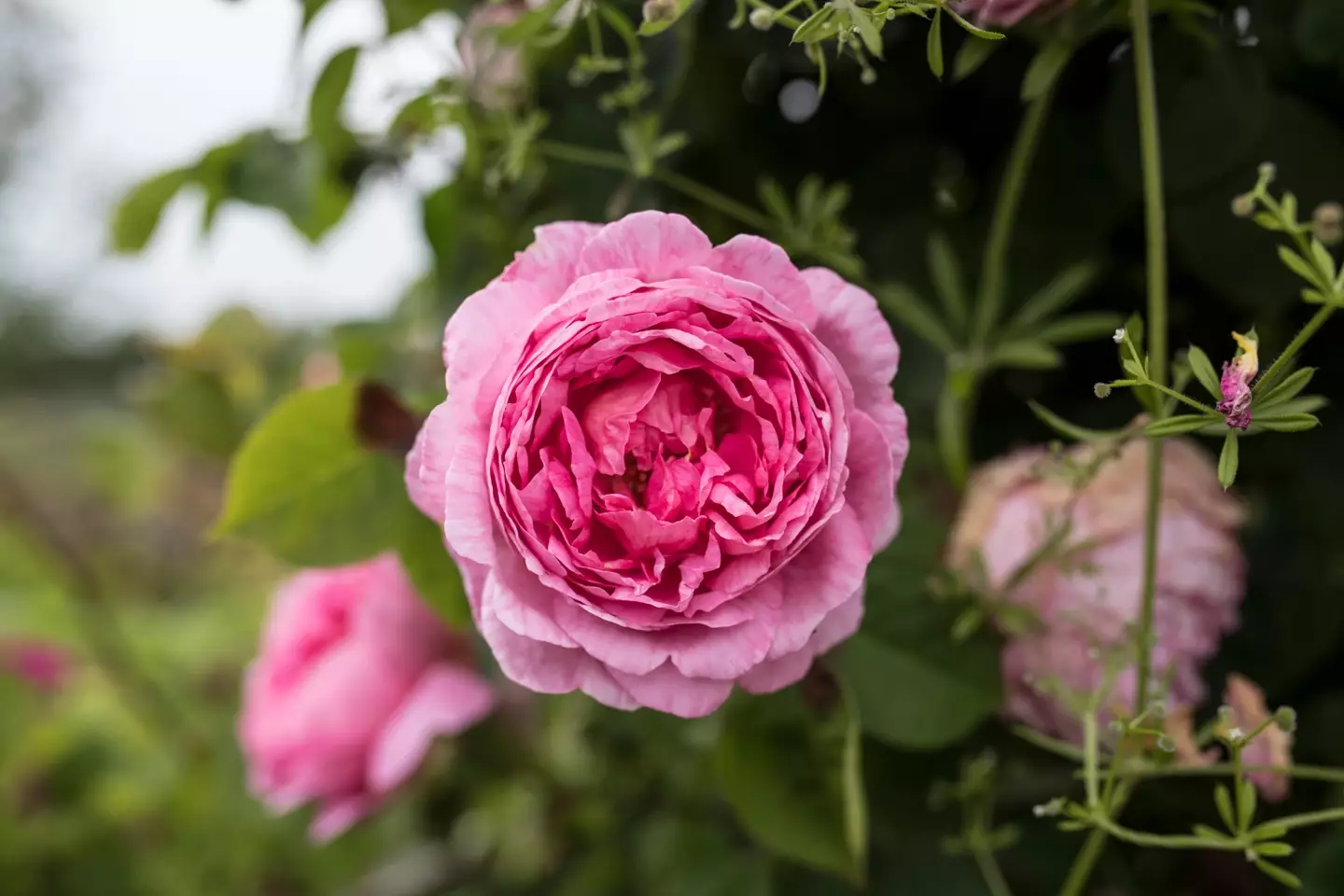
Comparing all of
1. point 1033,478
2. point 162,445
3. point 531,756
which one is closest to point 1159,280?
point 1033,478

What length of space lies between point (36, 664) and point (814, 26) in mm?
894

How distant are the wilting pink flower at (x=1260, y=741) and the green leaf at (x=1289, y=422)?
0.30 ft

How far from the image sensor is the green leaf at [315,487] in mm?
281

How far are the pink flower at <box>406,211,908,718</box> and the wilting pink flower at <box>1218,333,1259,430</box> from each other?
57 mm

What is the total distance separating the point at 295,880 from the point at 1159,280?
803 mm

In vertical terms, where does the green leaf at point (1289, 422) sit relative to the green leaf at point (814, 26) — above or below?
below

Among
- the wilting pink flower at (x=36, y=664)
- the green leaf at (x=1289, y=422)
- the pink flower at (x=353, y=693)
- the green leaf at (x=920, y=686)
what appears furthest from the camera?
the wilting pink flower at (x=36, y=664)

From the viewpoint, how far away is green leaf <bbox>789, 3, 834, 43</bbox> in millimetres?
171

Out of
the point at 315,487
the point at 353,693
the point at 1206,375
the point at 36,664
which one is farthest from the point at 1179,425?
the point at 36,664

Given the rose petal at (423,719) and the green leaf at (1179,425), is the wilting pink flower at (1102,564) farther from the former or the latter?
the rose petal at (423,719)

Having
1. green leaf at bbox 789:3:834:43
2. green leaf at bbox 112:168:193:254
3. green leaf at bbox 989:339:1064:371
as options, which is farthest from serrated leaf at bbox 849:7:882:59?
green leaf at bbox 112:168:193:254

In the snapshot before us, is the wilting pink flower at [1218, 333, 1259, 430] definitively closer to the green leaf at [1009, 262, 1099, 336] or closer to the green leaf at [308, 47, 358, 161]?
the green leaf at [1009, 262, 1099, 336]

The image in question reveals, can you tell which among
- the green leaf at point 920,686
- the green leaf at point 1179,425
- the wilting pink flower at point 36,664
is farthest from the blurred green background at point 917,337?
the wilting pink flower at point 36,664

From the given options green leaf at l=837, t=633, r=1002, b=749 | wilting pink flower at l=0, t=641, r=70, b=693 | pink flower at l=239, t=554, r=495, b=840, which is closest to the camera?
green leaf at l=837, t=633, r=1002, b=749
